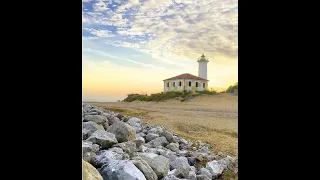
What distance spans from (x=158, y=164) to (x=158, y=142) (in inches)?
51.8

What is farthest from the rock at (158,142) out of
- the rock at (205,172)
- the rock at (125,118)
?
the rock at (125,118)

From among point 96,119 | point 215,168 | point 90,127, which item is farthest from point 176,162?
point 96,119

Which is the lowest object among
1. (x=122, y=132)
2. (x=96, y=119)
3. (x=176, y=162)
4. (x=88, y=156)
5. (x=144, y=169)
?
(x=176, y=162)

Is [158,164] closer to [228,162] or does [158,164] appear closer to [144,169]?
[144,169]

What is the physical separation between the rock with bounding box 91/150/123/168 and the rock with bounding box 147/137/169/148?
1331 millimetres

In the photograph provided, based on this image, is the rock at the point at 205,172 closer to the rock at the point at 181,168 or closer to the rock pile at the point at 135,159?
the rock pile at the point at 135,159

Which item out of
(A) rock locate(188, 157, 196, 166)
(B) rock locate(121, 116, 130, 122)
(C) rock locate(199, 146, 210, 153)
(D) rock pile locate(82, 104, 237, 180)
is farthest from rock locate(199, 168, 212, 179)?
(B) rock locate(121, 116, 130, 122)

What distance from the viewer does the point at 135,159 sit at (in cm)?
267

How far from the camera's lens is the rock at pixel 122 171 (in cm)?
220
